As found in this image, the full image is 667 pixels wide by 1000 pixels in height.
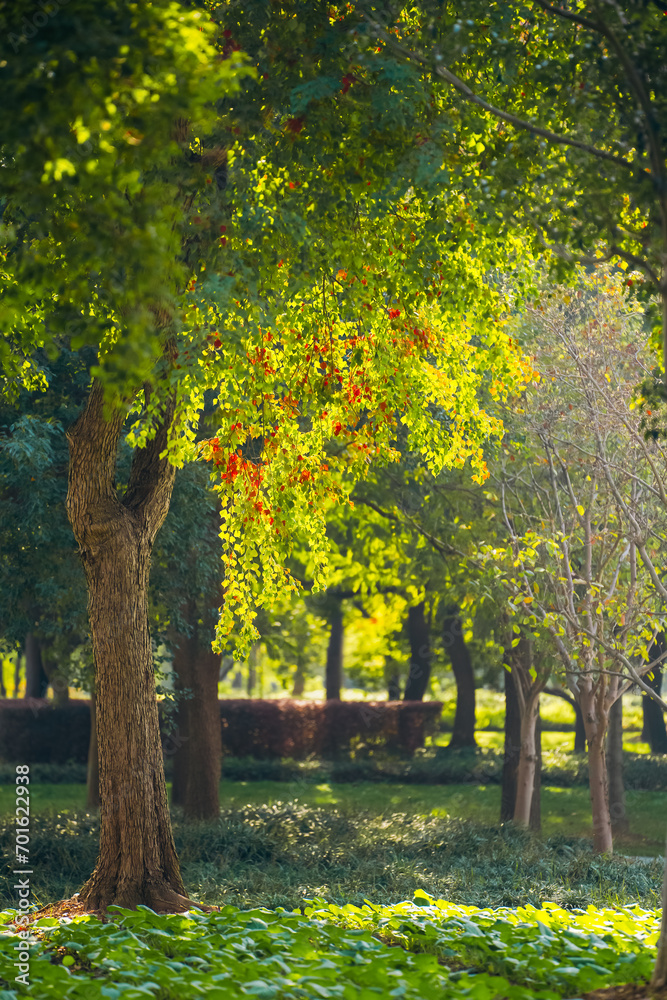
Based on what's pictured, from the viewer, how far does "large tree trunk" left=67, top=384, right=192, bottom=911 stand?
696cm

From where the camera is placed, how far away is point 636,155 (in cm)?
A: 586

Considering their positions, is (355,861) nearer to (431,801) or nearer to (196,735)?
(196,735)

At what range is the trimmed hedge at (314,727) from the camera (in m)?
23.5

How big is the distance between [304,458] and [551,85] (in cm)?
360

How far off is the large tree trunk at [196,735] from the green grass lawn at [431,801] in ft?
5.26

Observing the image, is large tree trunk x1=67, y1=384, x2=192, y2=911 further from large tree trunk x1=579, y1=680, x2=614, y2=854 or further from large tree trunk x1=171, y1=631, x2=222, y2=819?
large tree trunk x1=171, y1=631, x2=222, y2=819

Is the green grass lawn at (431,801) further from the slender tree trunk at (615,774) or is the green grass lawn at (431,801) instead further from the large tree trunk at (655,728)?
the large tree trunk at (655,728)

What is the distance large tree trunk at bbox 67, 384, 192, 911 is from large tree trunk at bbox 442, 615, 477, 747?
17.5m

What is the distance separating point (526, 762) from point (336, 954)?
9675 millimetres

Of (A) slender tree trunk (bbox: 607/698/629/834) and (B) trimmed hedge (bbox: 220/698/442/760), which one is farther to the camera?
(B) trimmed hedge (bbox: 220/698/442/760)

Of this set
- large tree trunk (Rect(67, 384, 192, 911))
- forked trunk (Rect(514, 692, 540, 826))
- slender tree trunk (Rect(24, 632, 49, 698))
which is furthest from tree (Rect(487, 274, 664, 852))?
slender tree trunk (Rect(24, 632, 49, 698))

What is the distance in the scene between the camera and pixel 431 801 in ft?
61.7

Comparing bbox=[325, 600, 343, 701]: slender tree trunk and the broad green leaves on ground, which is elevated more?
bbox=[325, 600, 343, 701]: slender tree trunk

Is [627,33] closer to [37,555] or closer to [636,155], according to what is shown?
[636,155]
